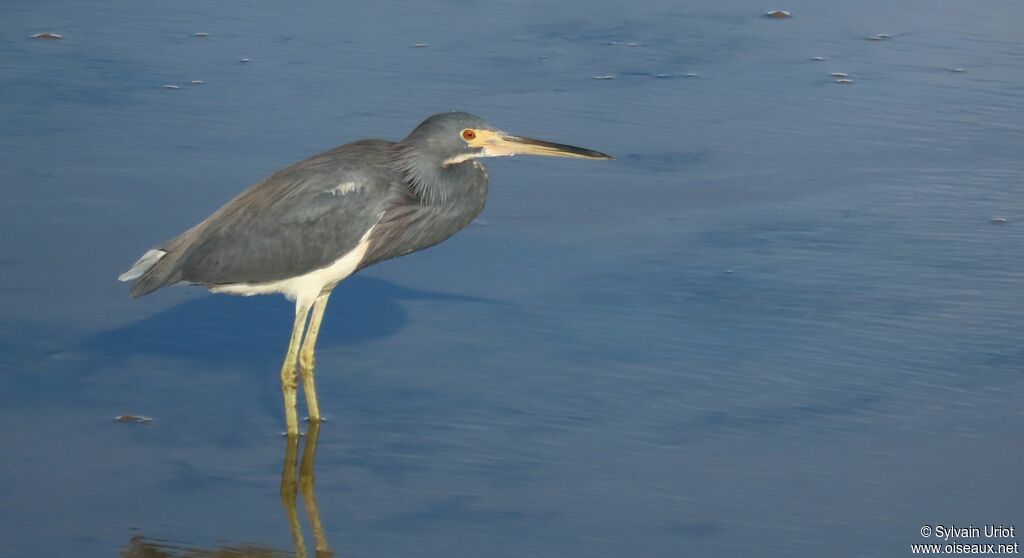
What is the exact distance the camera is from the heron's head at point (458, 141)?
6535 millimetres

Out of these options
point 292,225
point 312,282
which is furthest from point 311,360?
point 292,225

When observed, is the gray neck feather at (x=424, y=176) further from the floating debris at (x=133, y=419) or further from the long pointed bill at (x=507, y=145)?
the floating debris at (x=133, y=419)

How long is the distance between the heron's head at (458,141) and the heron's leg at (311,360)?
2.61ft

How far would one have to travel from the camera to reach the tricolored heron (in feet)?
21.1

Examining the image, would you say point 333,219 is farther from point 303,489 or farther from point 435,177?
point 303,489

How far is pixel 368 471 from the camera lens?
19.3ft

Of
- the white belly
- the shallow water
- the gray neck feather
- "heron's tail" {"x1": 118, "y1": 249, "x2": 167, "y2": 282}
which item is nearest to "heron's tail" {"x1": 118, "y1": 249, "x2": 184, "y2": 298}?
"heron's tail" {"x1": 118, "y1": 249, "x2": 167, "y2": 282}

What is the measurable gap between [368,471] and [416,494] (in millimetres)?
300

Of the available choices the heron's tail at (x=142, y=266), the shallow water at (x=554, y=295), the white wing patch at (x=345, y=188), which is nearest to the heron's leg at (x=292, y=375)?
the shallow water at (x=554, y=295)

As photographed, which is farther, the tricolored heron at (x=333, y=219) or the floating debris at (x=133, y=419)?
the tricolored heron at (x=333, y=219)

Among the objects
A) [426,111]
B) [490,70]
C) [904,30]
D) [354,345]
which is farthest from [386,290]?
[904,30]

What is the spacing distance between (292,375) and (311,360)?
0.55 ft

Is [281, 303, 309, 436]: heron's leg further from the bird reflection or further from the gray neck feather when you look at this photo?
the gray neck feather

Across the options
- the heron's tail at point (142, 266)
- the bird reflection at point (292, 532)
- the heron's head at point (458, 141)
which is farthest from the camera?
the heron's tail at point (142, 266)
